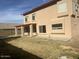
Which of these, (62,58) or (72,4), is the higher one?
(72,4)

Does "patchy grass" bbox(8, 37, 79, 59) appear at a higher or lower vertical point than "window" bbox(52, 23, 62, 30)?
lower

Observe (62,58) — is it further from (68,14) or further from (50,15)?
(50,15)

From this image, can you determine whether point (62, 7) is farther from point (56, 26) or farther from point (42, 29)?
point (42, 29)

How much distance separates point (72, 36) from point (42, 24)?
10.9 metres

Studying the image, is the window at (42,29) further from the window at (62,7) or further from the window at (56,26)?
the window at (62,7)

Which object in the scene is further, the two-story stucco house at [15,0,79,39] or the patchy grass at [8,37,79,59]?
the two-story stucco house at [15,0,79,39]

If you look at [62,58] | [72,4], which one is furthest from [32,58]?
[72,4]

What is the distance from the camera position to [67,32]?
90.3ft

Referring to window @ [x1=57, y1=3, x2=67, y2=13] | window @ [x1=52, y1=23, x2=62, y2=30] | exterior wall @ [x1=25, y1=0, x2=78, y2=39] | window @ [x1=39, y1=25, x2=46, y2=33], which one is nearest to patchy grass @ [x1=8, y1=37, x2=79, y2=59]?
exterior wall @ [x1=25, y1=0, x2=78, y2=39]

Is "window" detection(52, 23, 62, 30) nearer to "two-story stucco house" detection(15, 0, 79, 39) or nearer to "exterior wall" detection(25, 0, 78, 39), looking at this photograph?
"two-story stucco house" detection(15, 0, 79, 39)

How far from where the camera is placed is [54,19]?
31.3 meters

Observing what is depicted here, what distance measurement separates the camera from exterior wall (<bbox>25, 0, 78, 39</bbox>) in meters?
27.5

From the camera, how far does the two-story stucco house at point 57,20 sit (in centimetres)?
2755

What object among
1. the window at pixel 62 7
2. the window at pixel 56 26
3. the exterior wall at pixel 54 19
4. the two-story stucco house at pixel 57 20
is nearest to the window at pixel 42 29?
the two-story stucco house at pixel 57 20
